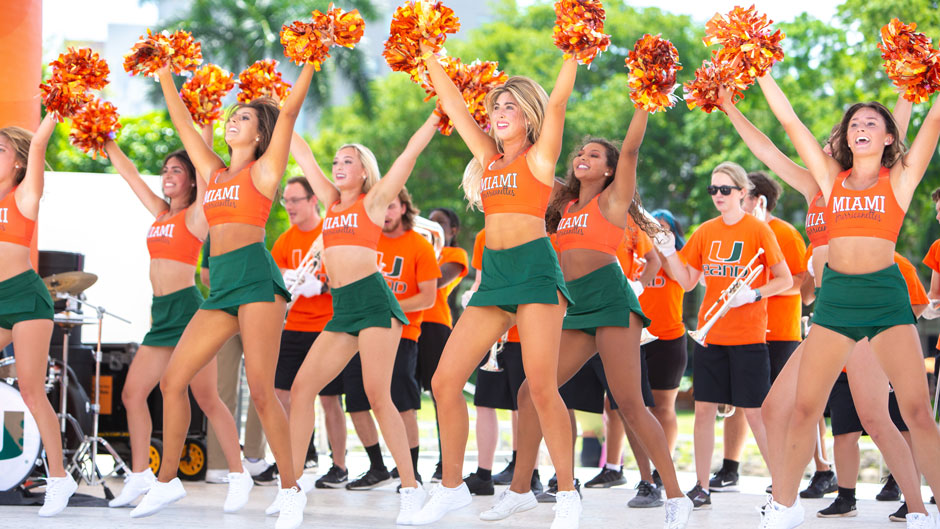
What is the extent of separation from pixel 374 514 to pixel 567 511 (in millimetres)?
1446

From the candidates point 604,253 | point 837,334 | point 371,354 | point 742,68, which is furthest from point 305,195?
point 837,334

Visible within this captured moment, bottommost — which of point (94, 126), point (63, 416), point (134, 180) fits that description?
point (63, 416)

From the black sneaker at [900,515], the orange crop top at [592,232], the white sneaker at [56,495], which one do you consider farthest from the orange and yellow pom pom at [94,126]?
the black sneaker at [900,515]

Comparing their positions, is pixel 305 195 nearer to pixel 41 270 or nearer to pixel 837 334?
pixel 41 270

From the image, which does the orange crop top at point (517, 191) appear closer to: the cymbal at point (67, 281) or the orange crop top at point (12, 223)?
the orange crop top at point (12, 223)

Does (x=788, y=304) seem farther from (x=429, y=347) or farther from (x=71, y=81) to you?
(x=71, y=81)

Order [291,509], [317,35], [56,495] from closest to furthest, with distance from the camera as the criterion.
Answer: [291,509] → [317,35] → [56,495]

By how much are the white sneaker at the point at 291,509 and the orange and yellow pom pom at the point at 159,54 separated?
2375 mm

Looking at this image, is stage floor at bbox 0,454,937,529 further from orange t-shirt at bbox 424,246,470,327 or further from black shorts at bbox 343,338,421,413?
orange t-shirt at bbox 424,246,470,327

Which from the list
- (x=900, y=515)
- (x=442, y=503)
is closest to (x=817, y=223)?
(x=900, y=515)

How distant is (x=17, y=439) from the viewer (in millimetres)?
5906

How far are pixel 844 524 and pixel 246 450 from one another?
13.9ft

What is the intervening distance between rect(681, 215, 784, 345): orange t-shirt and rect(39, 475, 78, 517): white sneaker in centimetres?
375

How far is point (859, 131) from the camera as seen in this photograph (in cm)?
453
